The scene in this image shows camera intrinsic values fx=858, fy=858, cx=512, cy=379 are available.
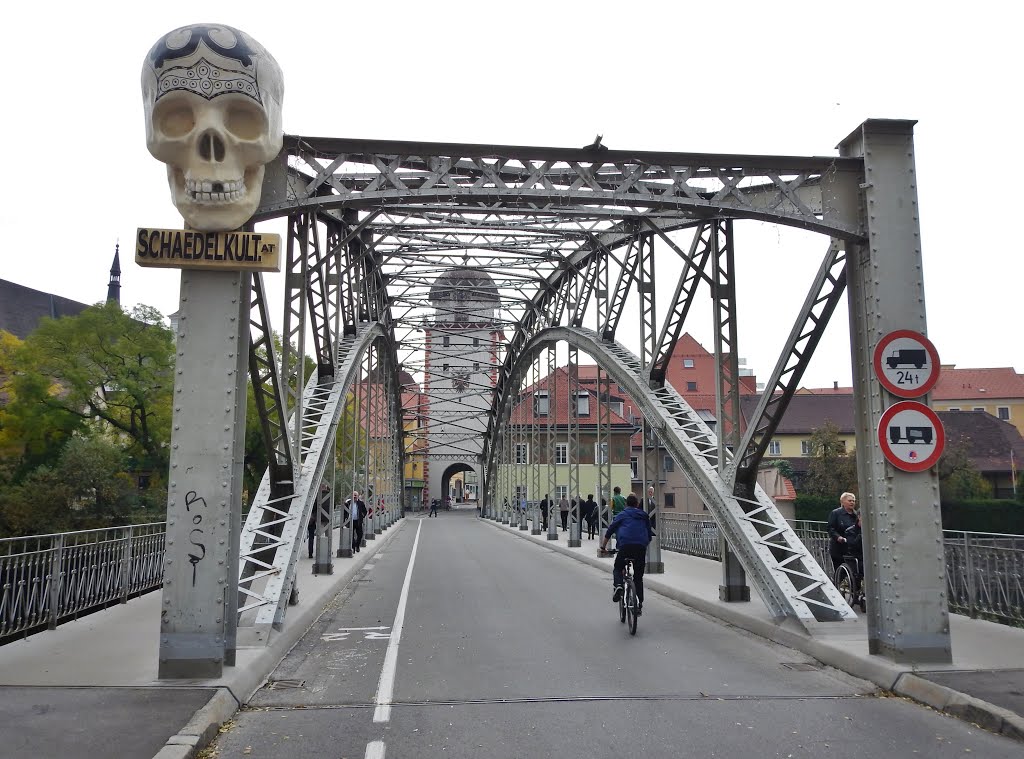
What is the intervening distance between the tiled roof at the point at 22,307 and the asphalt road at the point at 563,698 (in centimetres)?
6203

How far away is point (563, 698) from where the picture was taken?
7441mm

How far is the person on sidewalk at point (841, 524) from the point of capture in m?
11.8

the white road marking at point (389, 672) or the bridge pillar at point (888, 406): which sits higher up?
the bridge pillar at point (888, 406)

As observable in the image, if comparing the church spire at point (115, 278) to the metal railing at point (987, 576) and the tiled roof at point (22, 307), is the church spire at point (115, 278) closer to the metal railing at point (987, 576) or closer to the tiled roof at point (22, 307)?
the tiled roof at point (22, 307)

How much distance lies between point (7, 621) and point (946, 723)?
9.49m

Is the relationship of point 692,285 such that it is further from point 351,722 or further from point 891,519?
point 351,722

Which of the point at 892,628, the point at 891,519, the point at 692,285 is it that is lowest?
the point at 892,628

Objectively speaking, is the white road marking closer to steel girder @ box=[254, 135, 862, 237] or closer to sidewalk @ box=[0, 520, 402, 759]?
sidewalk @ box=[0, 520, 402, 759]

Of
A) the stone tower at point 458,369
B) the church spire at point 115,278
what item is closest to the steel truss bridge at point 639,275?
the stone tower at point 458,369

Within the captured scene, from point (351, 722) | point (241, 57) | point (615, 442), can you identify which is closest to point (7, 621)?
point (351, 722)

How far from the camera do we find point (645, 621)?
12055 mm

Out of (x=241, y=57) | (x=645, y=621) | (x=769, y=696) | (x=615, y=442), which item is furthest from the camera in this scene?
(x=615, y=442)

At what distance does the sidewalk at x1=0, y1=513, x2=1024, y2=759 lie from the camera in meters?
5.91

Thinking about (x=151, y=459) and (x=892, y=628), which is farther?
(x=151, y=459)
